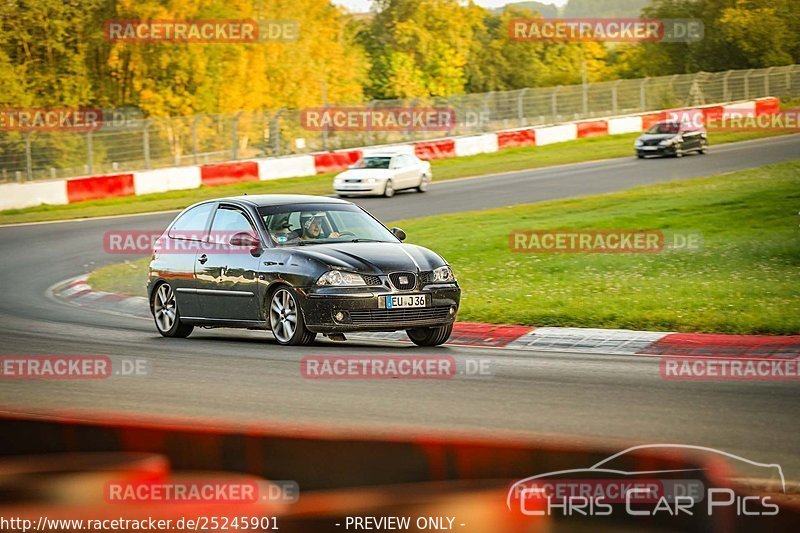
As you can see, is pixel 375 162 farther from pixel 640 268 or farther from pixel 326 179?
pixel 640 268

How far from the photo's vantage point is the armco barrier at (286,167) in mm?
39625

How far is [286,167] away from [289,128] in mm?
1931

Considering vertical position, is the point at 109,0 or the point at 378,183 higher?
the point at 109,0

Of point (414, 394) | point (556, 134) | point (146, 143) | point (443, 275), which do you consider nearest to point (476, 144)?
point (556, 134)

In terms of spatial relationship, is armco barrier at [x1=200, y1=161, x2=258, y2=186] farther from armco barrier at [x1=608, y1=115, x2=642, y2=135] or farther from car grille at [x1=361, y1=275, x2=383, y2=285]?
car grille at [x1=361, y1=275, x2=383, y2=285]

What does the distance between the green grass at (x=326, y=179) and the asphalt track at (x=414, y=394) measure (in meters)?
18.0

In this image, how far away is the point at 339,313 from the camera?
11.8 metres

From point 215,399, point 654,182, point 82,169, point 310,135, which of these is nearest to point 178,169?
point 82,169

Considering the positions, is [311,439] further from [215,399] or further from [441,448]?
[215,399]

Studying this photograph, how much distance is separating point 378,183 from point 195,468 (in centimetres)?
2883

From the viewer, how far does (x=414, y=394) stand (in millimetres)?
9172

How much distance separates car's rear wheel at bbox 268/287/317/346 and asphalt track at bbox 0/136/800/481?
147 mm

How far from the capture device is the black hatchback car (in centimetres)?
1184

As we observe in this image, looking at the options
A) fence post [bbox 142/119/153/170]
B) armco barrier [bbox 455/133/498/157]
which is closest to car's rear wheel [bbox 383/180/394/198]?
fence post [bbox 142/119/153/170]
